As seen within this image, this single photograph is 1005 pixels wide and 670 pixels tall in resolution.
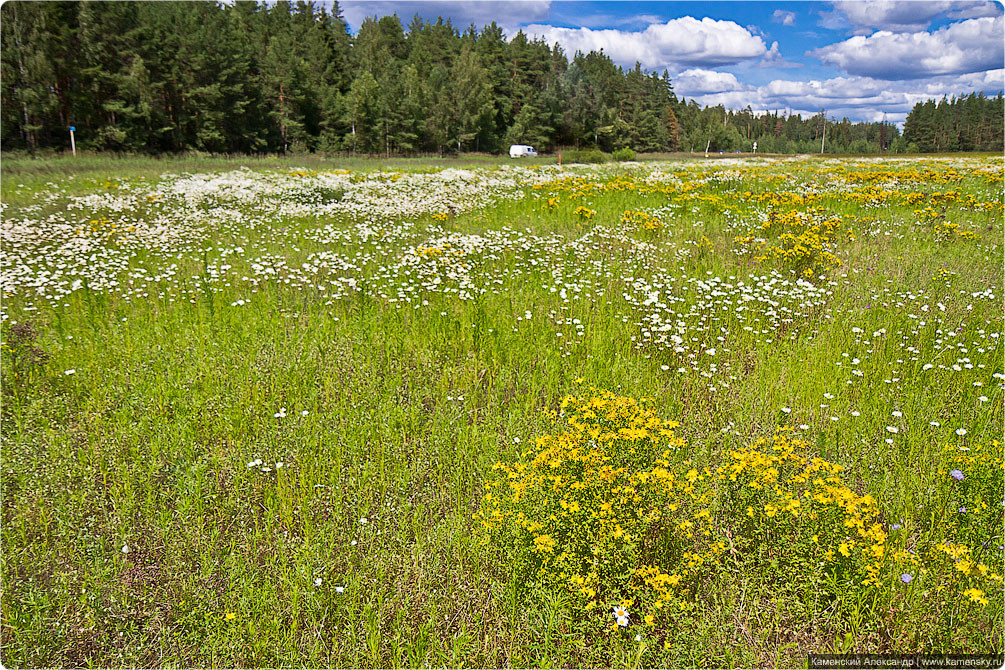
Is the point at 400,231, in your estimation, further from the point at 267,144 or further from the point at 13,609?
the point at 267,144

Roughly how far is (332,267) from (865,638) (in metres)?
8.02

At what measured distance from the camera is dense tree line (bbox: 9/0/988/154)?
121 feet

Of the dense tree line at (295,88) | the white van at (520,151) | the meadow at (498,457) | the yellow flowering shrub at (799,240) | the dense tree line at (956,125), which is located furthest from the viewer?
the dense tree line at (956,125)

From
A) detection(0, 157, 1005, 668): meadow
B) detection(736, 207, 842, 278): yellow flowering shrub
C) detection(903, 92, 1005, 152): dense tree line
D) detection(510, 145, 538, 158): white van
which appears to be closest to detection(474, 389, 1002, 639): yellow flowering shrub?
detection(0, 157, 1005, 668): meadow

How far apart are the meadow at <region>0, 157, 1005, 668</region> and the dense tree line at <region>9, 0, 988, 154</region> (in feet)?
133

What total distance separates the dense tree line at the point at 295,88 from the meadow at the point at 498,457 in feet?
133

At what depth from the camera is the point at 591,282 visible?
769 cm

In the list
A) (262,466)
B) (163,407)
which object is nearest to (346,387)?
(262,466)

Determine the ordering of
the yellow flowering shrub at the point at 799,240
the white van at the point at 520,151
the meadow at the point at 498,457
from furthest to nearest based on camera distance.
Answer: the white van at the point at 520,151
the yellow flowering shrub at the point at 799,240
the meadow at the point at 498,457

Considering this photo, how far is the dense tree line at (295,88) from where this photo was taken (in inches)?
1448

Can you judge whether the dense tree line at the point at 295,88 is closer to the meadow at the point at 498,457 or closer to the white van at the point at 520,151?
the white van at the point at 520,151

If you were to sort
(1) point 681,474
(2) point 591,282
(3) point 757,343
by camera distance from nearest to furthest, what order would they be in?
(1) point 681,474 < (3) point 757,343 < (2) point 591,282

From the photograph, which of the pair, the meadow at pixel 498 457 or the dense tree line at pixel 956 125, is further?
the dense tree line at pixel 956 125

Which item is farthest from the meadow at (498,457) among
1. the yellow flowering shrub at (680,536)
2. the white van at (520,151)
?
the white van at (520,151)
